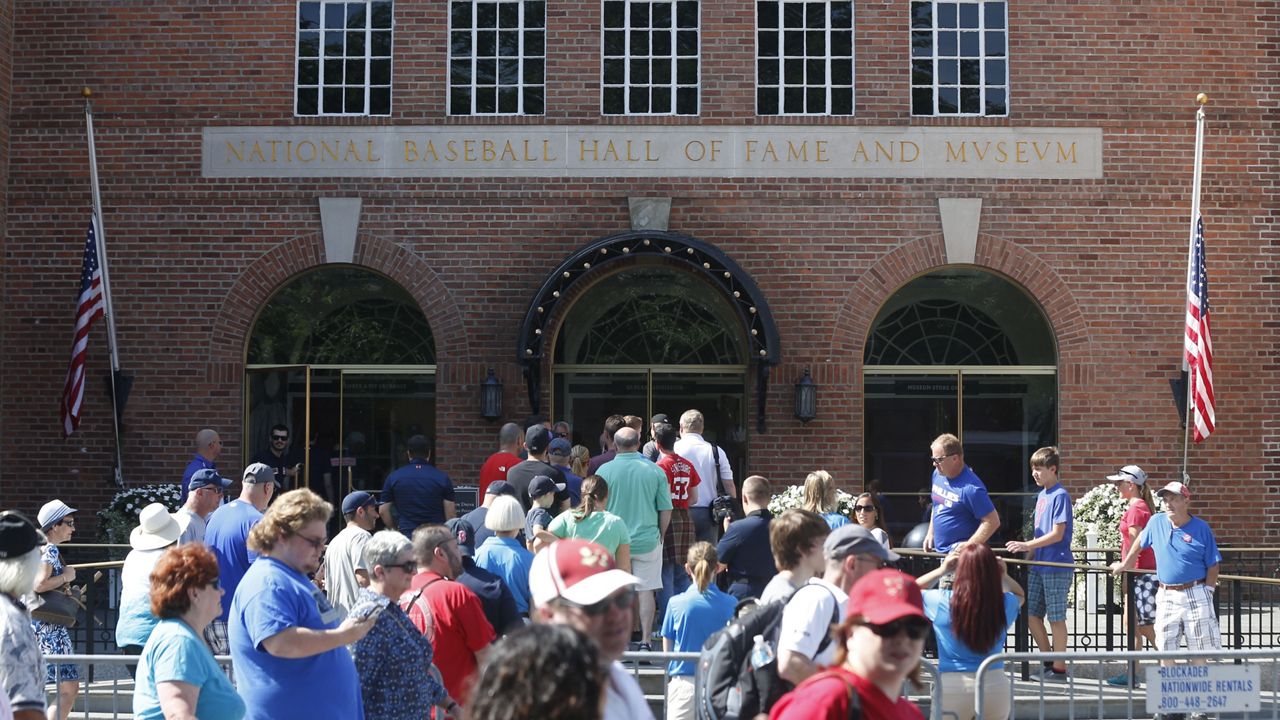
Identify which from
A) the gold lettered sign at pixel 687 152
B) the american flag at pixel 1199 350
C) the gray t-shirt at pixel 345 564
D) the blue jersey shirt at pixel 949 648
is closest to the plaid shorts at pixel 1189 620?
the blue jersey shirt at pixel 949 648

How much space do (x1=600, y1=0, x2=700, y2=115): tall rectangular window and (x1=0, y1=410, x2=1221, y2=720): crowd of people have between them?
504cm

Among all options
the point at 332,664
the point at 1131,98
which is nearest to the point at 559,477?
the point at 332,664

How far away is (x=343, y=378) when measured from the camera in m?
15.9

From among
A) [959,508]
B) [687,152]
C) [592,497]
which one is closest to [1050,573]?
[959,508]

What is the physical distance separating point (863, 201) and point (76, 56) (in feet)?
28.3

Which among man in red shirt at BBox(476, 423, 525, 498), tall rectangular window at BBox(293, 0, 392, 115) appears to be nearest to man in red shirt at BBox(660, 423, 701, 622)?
man in red shirt at BBox(476, 423, 525, 498)

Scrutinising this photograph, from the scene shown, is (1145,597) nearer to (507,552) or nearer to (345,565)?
(507,552)

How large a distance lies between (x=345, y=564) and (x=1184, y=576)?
587 cm

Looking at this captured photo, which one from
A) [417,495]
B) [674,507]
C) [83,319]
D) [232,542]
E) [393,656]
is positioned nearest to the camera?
[393,656]

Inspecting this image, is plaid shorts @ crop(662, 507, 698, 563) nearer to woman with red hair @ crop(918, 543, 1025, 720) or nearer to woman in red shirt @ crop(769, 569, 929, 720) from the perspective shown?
woman with red hair @ crop(918, 543, 1025, 720)

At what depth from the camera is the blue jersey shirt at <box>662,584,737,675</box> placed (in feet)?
26.8

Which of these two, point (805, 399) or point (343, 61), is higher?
point (343, 61)

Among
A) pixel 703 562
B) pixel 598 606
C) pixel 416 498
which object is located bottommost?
pixel 703 562

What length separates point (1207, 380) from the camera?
1484cm
